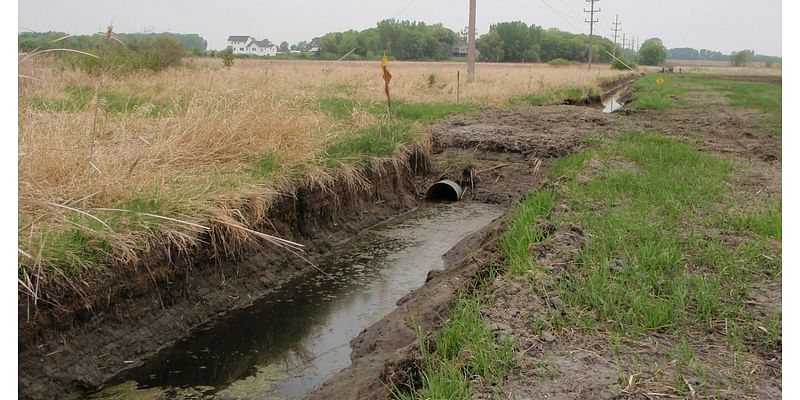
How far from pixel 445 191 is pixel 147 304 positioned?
6665mm

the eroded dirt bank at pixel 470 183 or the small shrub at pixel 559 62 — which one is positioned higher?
the small shrub at pixel 559 62

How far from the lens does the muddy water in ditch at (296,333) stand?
15.3ft

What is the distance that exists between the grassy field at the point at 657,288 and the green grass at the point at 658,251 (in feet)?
0.03

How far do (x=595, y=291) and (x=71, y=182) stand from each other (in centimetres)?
423

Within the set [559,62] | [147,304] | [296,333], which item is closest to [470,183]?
[296,333]

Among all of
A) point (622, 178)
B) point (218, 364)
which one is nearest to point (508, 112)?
point (622, 178)

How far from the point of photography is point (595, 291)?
421 cm

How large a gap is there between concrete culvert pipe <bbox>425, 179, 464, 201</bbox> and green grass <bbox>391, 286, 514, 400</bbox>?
22.4 feet

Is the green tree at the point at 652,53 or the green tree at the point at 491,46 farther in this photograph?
the green tree at the point at 491,46

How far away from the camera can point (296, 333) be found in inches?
222

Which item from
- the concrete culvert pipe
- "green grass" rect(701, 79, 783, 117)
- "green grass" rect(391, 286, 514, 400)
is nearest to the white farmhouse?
the concrete culvert pipe

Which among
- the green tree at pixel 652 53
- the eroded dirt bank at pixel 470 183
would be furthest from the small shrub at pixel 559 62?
the green tree at pixel 652 53

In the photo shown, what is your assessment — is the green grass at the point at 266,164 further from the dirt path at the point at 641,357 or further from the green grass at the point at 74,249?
the dirt path at the point at 641,357

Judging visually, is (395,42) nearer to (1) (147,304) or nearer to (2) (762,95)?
(1) (147,304)
